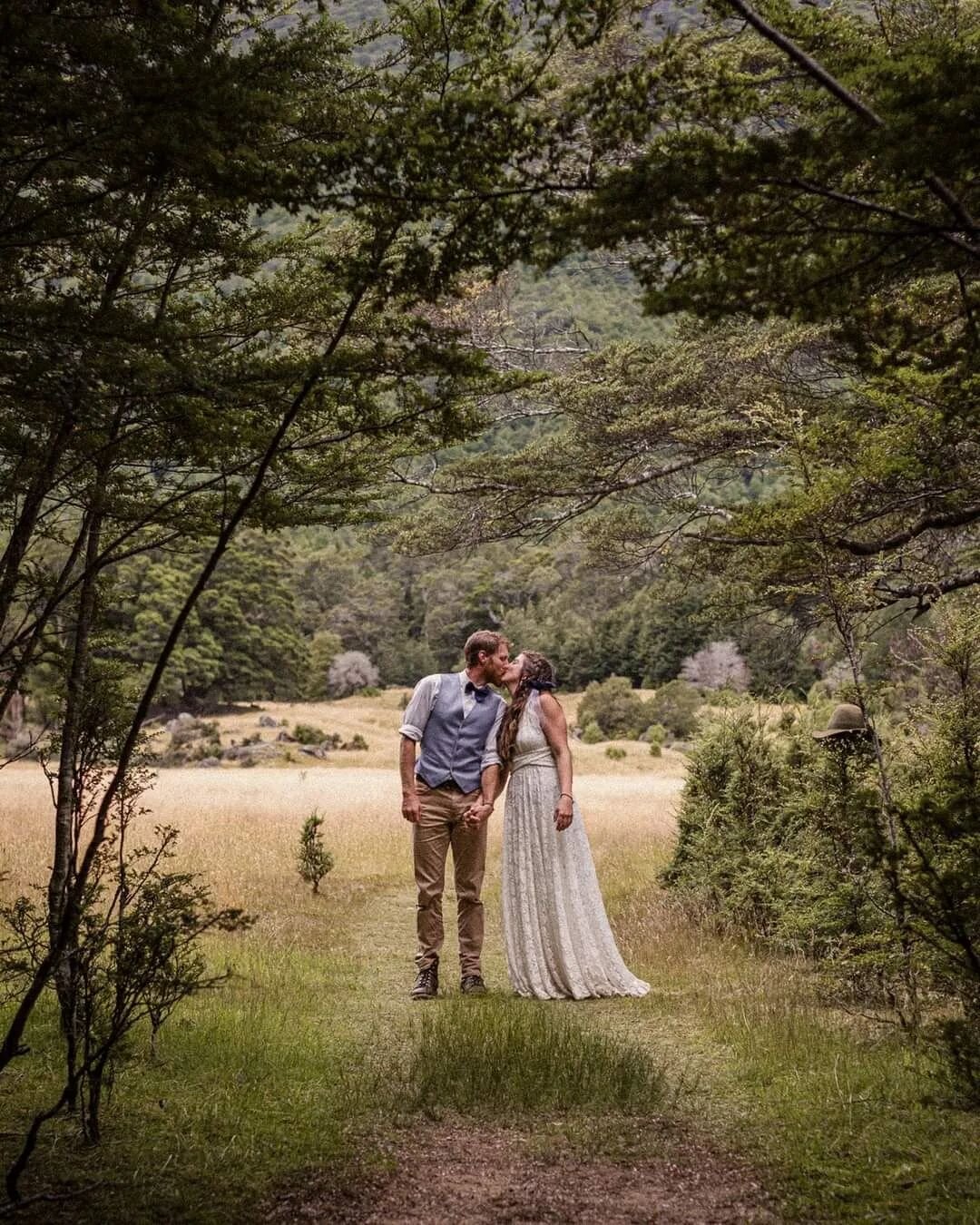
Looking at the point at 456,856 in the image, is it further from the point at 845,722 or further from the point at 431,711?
the point at 845,722

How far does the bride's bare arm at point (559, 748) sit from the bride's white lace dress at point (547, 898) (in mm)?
78

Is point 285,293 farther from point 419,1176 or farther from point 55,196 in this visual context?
point 419,1176

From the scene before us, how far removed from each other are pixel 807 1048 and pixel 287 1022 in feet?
9.39

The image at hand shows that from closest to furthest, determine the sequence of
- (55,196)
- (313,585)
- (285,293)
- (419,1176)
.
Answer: (419,1176) < (55,196) < (285,293) < (313,585)

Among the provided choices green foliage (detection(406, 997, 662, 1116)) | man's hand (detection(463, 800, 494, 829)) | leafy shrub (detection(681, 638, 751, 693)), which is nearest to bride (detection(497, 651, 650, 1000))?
man's hand (detection(463, 800, 494, 829))

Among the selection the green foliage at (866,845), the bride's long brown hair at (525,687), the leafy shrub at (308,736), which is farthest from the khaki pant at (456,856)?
the leafy shrub at (308,736)

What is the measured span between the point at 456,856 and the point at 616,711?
4402cm

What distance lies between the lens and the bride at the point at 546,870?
23.1 feet

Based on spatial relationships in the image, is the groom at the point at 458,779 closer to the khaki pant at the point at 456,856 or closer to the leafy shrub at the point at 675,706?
the khaki pant at the point at 456,856

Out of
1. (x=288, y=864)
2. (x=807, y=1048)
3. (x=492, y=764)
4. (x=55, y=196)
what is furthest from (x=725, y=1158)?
(x=288, y=864)

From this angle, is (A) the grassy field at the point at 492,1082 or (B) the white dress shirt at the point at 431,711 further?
(B) the white dress shirt at the point at 431,711

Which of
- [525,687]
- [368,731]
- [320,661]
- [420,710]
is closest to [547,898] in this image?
[525,687]

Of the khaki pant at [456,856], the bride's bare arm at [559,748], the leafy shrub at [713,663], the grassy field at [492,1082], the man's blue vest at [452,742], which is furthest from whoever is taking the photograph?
the leafy shrub at [713,663]

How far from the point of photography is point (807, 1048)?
5551 millimetres
